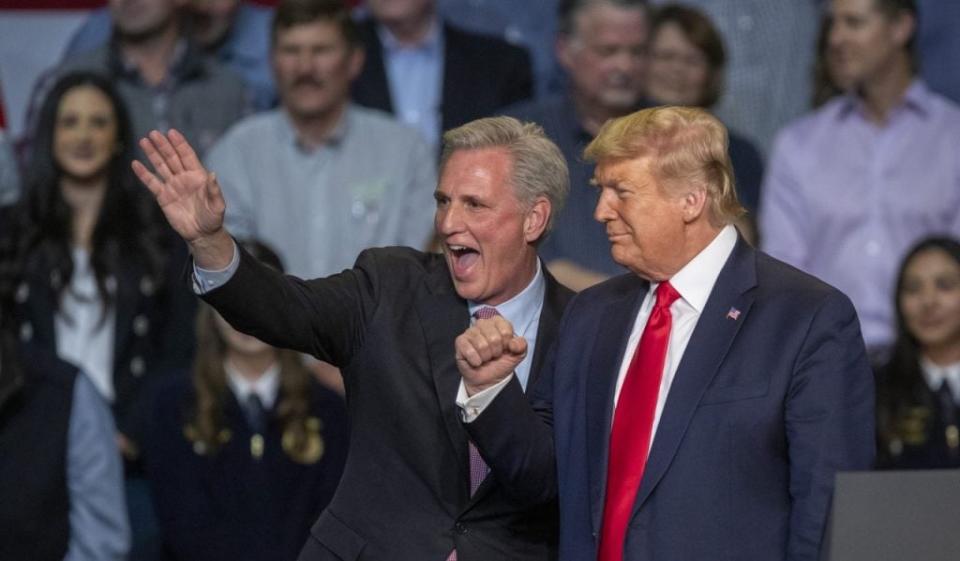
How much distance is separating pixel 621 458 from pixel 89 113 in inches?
125

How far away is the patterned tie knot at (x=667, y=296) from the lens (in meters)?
3.29

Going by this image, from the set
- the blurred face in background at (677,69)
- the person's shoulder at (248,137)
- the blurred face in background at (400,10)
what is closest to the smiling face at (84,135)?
the person's shoulder at (248,137)

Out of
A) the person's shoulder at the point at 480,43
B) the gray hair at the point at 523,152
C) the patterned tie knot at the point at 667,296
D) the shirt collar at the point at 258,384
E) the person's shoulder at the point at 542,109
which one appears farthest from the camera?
the person's shoulder at the point at 480,43

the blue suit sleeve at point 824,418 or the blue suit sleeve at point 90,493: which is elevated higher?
the blue suit sleeve at point 824,418

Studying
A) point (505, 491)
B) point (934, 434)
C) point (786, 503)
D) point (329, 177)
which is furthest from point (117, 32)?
point (786, 503)

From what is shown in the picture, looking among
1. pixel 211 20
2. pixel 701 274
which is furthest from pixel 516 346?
pixel 211 20

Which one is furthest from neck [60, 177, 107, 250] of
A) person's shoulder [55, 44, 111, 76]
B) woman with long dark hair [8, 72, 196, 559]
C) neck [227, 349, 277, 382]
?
neck [227, 349, 277, 382]

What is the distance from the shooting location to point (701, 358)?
10.4 feet

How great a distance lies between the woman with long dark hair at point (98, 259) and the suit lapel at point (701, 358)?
2678 mm

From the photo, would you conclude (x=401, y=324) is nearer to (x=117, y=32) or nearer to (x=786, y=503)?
(x=786, y=503)

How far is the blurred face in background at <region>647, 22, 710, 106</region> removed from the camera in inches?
250

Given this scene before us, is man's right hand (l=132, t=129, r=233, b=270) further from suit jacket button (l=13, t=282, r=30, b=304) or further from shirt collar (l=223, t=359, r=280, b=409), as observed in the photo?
suit jacket button (l=13, t=282, r=30, b=304)

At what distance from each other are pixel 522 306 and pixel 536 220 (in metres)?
0.17

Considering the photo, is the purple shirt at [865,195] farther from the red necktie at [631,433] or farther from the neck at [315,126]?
the red necktie at [631,433]
